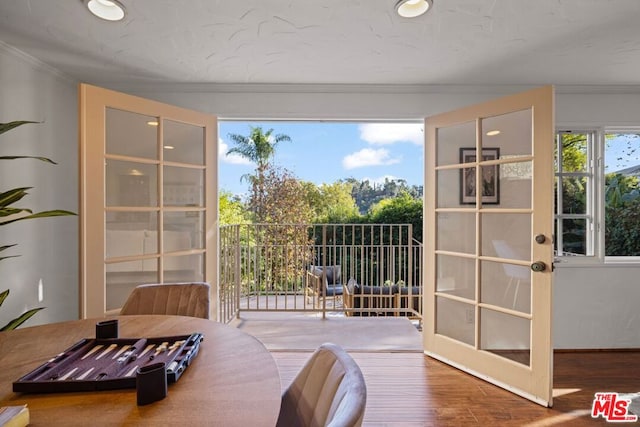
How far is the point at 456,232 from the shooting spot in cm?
241

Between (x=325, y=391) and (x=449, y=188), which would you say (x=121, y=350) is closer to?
(x=325, y=391)

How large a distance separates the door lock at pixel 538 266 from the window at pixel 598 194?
1048 millimetres

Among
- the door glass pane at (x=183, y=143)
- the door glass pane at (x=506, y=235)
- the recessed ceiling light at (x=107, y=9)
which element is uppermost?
the recessed ceiling light at (x=107, y=9)

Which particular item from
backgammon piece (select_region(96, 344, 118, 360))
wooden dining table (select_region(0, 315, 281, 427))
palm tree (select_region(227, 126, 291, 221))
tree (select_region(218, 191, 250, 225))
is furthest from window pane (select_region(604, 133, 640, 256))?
tree (select_region(218, 191, 250, 225))

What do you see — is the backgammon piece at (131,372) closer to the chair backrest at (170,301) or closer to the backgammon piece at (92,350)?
the backgammon piece at (92,350)

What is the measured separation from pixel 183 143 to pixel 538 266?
2658 mm

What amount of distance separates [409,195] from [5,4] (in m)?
7.20

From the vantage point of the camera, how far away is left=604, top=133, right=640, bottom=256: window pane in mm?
2822

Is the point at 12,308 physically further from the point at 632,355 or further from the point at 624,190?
the point at 624,190

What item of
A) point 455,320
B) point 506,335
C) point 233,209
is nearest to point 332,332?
point 455,320

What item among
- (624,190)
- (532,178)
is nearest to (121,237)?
(532,178)

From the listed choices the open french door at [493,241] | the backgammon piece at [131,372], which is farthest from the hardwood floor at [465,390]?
the backgammon piece at [131,372]

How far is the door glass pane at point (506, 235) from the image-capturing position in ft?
6.79

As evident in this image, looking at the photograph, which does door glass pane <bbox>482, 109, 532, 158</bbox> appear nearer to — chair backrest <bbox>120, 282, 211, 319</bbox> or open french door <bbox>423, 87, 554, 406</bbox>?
open french door <bbox>423, 87, 554, 406</bbox>
